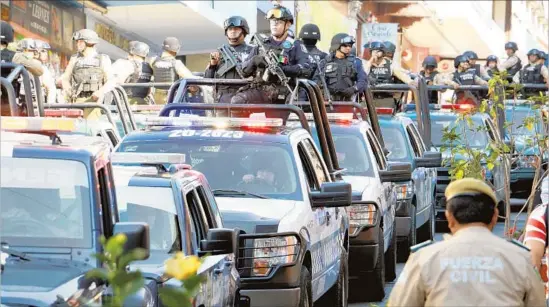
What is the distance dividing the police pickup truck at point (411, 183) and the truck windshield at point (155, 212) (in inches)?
319

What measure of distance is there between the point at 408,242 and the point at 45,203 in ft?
33.0

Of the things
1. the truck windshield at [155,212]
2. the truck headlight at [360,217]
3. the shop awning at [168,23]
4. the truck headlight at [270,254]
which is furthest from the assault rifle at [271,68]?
the shop awning at [168,23]

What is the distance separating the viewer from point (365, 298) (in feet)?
46.4

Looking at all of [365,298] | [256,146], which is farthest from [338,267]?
[365,298]

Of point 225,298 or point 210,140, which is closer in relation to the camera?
point 225,298

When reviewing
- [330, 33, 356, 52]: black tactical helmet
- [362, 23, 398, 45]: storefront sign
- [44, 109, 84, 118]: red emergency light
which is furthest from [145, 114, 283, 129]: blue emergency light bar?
[362, 23, 398, 45]: storefront sign

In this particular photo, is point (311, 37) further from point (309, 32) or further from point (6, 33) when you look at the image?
point (6, 33)

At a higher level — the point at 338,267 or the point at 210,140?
the point at 210,140

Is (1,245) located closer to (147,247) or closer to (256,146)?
(147,247)

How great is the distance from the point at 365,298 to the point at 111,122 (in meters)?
3.09

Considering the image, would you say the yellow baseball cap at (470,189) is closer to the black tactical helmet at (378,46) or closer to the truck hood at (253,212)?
the truck hood at (253,212)

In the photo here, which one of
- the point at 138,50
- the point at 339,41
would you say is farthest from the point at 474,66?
the point at 339,41

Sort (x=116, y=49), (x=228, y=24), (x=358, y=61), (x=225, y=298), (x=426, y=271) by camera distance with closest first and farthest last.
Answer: (x=426, y=271) → (x=225, y=298) → (x=228, y=24) → (x=358, y=61) → (x=116, y=49)

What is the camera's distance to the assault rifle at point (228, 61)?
15.8 m
